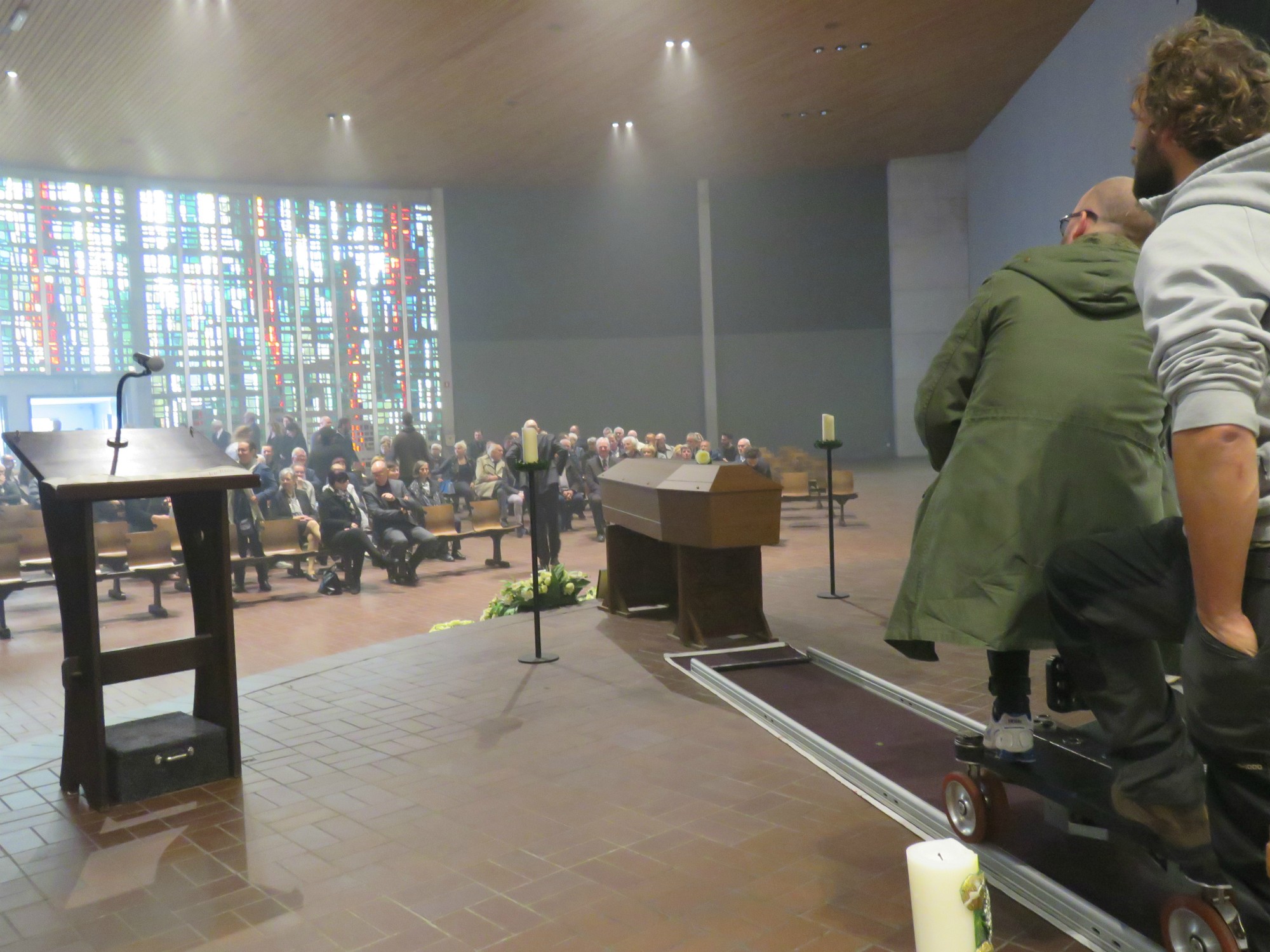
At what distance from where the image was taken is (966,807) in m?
2.72

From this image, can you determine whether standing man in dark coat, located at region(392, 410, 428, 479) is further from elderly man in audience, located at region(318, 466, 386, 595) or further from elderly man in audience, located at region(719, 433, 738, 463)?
elderly man in audience, located at region(719, 433, 738, 463)

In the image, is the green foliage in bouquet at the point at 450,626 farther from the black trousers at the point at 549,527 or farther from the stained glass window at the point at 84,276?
the stained glass window at the point at 84,276

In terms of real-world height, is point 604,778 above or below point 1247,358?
below

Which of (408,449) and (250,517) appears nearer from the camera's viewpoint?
(250,517)

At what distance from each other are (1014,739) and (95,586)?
2883 mm

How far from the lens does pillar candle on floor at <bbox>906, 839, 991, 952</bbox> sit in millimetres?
1412

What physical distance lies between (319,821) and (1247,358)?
2.87 metres

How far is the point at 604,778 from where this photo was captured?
3.57m

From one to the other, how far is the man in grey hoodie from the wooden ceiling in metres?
11.4

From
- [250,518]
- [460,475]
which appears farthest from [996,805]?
[460,475]

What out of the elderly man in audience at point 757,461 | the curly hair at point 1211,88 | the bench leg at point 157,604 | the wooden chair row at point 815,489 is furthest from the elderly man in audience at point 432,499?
the curly hair at point 1211,88

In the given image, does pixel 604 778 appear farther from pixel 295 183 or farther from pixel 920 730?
pixel 295 183

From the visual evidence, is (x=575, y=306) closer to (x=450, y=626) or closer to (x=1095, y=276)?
(x=450, y=626)

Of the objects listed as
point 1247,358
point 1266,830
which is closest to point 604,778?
point 1266,830
